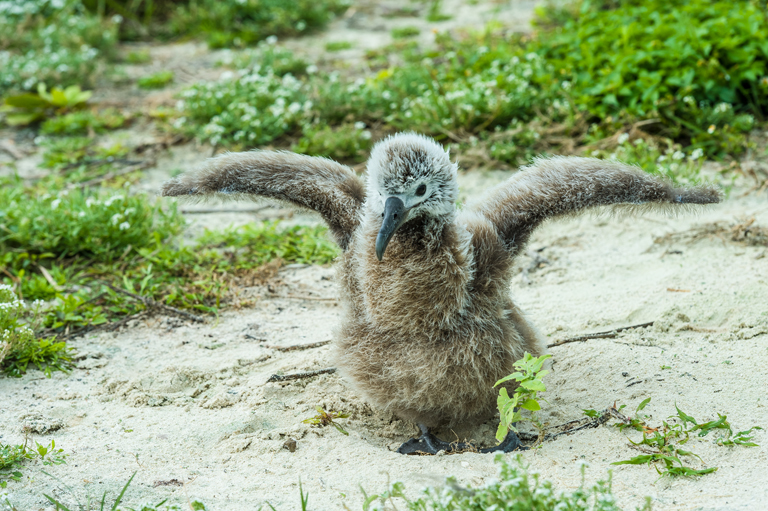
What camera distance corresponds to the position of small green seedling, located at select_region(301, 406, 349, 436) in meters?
3.36

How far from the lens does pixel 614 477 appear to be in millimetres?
2740

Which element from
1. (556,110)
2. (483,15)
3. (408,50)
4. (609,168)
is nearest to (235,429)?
(609,168)

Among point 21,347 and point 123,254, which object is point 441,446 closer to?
point 21,347

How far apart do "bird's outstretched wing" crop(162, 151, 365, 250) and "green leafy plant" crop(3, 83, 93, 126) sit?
5577 millimetres

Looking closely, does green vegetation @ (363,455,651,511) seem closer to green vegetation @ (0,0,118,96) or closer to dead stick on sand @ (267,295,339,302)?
dead stick on sand @ (267,295,339,302)

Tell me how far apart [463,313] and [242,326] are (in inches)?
70.0

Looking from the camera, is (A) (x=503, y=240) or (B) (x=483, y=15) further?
(B) (x=483, y=15)

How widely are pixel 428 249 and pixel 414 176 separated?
346mm

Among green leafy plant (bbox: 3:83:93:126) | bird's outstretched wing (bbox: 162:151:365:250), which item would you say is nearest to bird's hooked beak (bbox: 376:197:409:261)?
bird's outstretched wing (bbox: 162:151:365:250)

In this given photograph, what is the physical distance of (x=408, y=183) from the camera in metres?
2.93

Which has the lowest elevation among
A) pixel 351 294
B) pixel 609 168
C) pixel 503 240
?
pixel 351 294

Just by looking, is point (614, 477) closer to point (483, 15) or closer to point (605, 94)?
point (605, 94)

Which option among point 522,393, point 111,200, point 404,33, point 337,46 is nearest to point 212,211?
point 111,200

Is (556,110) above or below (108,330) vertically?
above
